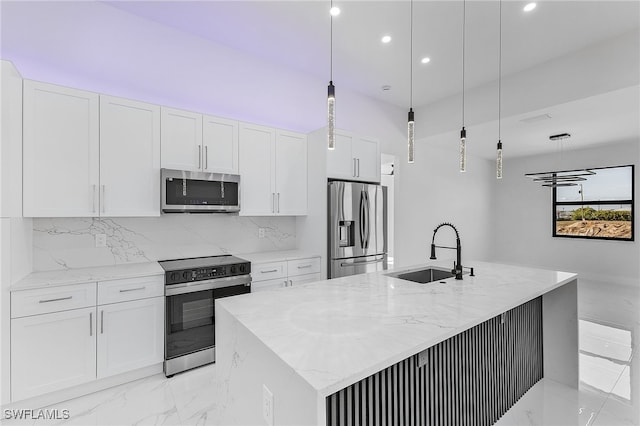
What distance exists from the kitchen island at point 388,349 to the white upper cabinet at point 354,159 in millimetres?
1527

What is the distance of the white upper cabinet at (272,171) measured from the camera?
10.8 feet

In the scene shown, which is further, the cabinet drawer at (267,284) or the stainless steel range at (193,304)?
the cabinet drawer at (267,284)

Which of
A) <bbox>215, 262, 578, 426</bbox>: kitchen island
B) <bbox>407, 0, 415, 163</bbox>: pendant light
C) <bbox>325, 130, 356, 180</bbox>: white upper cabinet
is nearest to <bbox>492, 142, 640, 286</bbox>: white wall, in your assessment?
<bbox>407, 0, 415, 163</bbox>: pendant light

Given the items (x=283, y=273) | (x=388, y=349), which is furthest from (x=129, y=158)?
(x=388, y=349)

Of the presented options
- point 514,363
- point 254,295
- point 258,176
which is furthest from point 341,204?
point 514,363

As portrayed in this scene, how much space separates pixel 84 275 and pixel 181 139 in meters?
1.39

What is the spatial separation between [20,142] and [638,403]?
4.91 meters

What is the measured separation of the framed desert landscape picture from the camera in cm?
586

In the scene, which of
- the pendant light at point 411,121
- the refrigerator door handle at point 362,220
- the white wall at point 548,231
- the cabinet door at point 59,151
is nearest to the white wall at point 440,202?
the white wall at point 548,231

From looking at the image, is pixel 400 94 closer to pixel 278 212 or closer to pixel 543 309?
pixel 278 212

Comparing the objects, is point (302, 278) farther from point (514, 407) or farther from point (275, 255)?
point (514, 407)

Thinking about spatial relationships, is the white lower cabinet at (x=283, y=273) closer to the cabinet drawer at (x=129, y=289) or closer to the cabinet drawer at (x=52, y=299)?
the cabinet drawer at (x=129, y=289)

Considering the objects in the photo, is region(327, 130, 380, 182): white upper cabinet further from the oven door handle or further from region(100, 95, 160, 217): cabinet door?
region(100, 95, 160, 217): cabinet door

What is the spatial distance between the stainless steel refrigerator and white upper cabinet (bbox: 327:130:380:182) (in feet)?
0.47
